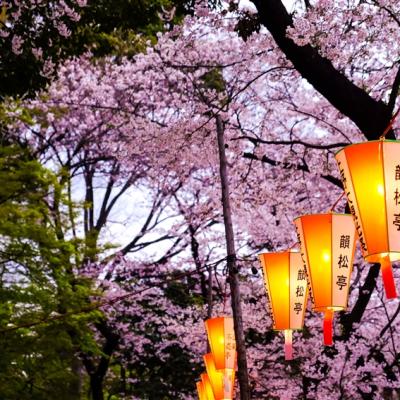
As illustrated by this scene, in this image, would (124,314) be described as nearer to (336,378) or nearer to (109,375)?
(109,375)

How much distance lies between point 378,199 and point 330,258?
3.29 feet

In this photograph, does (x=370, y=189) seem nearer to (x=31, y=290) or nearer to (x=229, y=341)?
(x=229, y=341)

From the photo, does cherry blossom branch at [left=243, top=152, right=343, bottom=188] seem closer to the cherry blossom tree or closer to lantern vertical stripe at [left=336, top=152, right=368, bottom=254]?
the cherry blossom tree

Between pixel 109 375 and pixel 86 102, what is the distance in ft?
31.9

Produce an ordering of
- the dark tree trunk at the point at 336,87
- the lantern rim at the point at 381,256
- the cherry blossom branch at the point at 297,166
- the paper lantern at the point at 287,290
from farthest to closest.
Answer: the cherry blossom branch at the point at 297,166, the paper lantern at the point at 287,290, the dark tree trunk at the point at 336,87, the lantern rim at the point at 381,256

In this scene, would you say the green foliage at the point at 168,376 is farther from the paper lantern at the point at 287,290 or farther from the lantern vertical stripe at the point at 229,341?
the paper lantern at the point at 287,290

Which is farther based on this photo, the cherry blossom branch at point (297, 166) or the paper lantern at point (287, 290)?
the cherry blossom branch at point (297, 166)

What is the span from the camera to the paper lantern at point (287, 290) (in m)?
6.53

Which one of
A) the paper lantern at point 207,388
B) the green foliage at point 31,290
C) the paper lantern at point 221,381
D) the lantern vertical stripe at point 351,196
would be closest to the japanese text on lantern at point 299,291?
the lantern vertical stripe at point 351,196

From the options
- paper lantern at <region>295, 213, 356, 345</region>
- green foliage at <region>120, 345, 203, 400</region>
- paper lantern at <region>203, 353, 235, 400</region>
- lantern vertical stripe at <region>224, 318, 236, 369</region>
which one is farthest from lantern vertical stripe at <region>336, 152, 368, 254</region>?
green foliage at <region>120, 345, 203, 400</region>

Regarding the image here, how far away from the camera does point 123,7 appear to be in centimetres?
884

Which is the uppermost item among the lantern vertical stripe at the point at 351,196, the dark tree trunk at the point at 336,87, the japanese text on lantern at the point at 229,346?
the dark tree trunk at the point at 336,87

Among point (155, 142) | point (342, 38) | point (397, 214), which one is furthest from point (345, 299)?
point (155, 142)

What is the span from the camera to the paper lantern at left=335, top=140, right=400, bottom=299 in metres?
4.36
